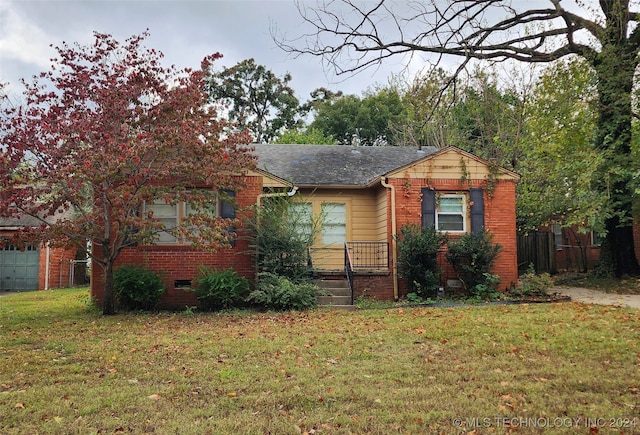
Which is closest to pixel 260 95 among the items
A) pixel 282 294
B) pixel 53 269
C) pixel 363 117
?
pixel 363 117

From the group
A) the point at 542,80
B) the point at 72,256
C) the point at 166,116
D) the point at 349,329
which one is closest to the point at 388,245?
the point at 349,329

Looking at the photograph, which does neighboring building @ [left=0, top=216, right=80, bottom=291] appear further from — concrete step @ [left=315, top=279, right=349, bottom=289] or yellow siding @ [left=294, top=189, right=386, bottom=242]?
concrete step @ [left=315, top=279, right=349, bottom=289]

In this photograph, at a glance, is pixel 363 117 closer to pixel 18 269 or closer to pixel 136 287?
pixel 18 269

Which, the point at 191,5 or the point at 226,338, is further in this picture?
the point at 191,5

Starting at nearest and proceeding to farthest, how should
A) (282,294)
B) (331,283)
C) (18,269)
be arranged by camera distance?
(282,294) < (331,283) < (18,269)

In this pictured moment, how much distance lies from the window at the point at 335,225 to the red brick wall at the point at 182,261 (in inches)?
101

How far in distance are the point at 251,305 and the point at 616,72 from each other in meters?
12.1

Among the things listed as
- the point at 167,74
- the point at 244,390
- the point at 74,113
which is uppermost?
the point at 167,74

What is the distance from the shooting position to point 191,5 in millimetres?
12750

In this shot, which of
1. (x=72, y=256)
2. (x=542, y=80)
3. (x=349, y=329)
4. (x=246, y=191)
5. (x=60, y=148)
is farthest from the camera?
(x=72, y=256)

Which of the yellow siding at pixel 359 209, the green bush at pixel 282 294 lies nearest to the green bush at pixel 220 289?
the green bush at pixel 282 294

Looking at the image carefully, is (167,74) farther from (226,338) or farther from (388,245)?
(388,245)

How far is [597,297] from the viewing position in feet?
45.9

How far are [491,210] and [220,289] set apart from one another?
24.9ft
